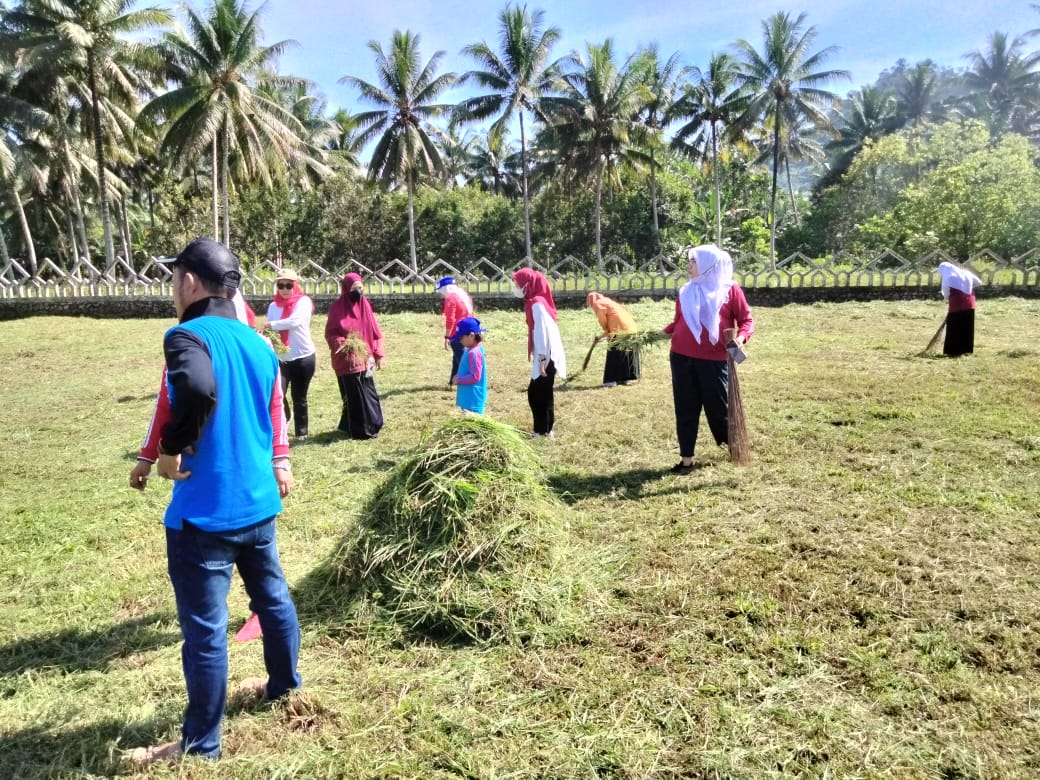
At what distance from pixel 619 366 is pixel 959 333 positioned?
4.68 metres

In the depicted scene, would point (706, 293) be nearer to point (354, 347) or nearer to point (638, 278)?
point (354, 347)

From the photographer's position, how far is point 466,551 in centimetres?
348

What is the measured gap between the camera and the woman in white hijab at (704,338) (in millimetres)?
5262

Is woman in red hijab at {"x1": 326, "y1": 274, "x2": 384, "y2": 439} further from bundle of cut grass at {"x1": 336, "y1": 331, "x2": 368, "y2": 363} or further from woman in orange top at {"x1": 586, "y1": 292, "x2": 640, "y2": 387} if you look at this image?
woman in orange top at {"x1": 586, "y1": 292, "x2": 640, "y2": 387}

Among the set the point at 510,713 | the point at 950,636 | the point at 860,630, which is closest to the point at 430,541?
the point at 510,713

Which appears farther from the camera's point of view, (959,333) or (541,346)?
(959,333)

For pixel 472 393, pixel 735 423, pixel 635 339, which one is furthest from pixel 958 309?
pixel 472 393

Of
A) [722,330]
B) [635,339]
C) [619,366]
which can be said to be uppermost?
[722,330]

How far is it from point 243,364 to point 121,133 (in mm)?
30346

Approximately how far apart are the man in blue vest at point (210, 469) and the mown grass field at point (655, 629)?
1.20 feet

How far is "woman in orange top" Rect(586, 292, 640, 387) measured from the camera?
9.29m

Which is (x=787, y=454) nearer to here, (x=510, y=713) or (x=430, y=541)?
(x=430, y=541)

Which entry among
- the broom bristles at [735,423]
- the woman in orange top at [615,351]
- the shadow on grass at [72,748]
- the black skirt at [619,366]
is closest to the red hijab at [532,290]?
the broom bristles at [735,423]

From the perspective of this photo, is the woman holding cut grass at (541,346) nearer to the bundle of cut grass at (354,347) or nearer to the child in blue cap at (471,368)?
the child in blue cap at (471,368)
